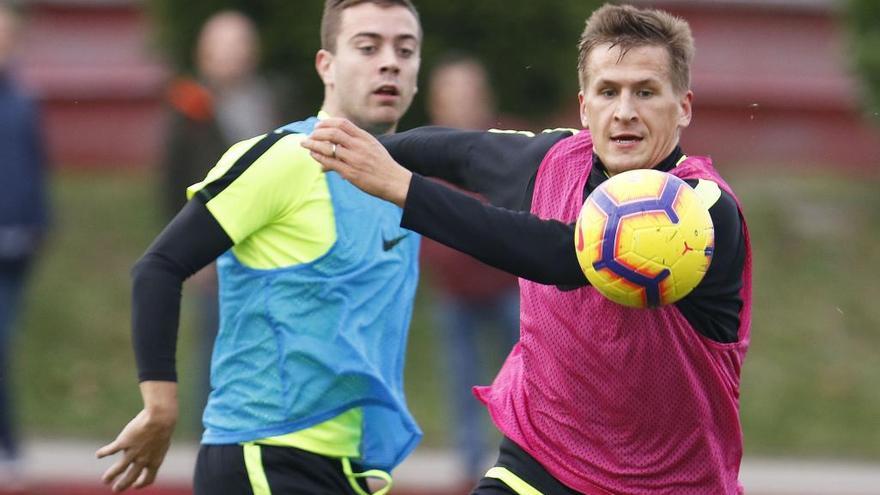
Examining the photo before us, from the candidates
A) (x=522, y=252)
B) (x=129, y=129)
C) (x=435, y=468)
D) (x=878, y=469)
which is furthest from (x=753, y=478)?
(x=129, y=129)

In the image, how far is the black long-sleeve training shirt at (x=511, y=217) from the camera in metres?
4.16

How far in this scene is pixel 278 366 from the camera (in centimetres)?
486

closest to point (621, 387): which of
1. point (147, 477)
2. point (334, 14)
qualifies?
point (147, 477)

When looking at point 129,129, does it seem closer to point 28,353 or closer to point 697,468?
point 28,353

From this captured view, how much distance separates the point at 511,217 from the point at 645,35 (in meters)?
0.70

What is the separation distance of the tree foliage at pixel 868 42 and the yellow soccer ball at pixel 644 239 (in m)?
8.75

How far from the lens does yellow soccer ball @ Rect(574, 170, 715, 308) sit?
4059mm

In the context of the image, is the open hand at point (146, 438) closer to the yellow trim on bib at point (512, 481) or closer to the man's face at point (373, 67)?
the yellow trim on bib at point (512, 481)

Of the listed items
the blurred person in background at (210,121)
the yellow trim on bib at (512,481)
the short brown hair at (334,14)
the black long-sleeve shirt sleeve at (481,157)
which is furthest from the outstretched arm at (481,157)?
the blurred person in background at (210,121)

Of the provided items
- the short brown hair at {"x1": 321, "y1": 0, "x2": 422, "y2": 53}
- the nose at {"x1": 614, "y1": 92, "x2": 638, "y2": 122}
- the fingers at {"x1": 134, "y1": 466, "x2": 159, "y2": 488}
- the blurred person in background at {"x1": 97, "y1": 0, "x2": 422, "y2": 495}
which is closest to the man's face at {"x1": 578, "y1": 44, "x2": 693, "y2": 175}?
the nose at {"x1": 614, "y1": 92, "x2": 638, "y2": 122}

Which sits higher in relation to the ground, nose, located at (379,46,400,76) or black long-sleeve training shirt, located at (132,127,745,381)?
nose, located at (379,46,400,76)

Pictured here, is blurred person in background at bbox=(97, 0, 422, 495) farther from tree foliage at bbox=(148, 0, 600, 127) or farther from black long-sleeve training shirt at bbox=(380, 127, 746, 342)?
tree foliage at bbox=(148, 0, 600, 127)

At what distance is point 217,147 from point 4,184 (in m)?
1.24

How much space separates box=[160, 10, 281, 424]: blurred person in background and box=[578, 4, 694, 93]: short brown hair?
4.12 meters
